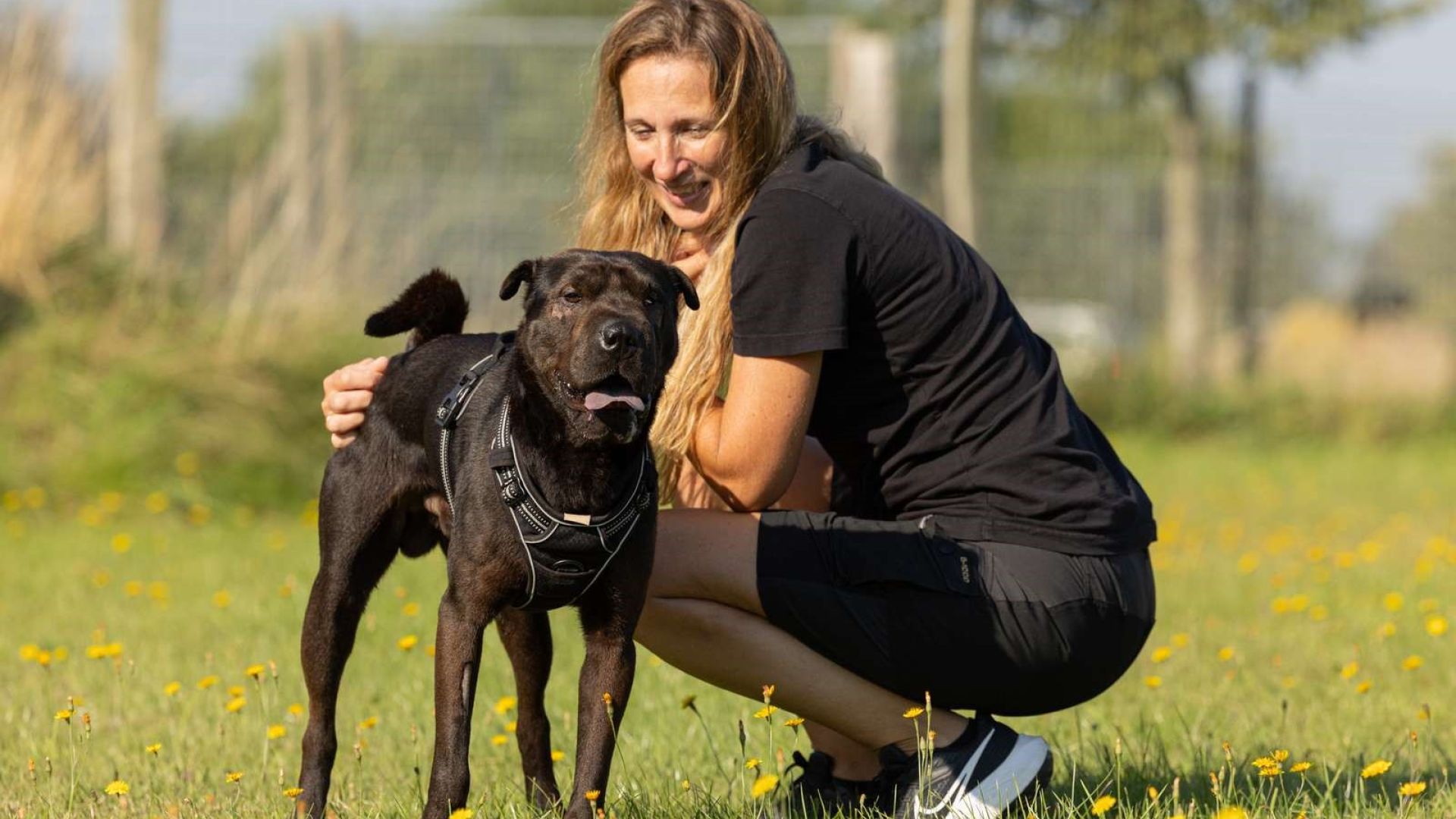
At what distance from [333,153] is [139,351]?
1.91m

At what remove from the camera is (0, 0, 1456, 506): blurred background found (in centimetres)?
1011

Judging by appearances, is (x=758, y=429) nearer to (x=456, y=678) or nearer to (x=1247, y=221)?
(x=456, y=678)

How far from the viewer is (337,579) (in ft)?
12.1

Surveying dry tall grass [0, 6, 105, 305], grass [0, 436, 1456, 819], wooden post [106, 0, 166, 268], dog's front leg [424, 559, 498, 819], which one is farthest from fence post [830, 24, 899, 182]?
dog's front leg [424, 559, 498, 819]

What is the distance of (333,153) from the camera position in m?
9.98

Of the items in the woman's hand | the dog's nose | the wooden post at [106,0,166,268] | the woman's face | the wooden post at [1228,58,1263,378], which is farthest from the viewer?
the wooden post at [1228,58,1263,378]

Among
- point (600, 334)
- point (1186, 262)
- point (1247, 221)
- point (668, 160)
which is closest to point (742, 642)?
point (600, 334)

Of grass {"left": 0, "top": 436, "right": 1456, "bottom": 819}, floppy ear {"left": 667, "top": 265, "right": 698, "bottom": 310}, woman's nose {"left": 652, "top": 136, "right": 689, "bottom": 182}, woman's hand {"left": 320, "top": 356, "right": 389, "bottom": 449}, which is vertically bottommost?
grass {"left": 0, "top": 436, "right": 1456, "bottom": 819}

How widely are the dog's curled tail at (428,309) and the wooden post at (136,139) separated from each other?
21.3 ft

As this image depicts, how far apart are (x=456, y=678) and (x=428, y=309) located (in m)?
1.10

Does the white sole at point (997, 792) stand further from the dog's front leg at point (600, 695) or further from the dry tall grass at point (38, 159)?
the dry tall grass at point (38, 159)

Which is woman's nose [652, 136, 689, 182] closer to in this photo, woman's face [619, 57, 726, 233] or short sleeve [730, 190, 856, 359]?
woman's face [619, 57, 726, 233]

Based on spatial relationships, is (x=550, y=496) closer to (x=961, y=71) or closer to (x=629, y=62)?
(x=629, y=62)

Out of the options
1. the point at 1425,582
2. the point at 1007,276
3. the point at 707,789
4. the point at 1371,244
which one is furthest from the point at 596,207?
the point at 1371,244
